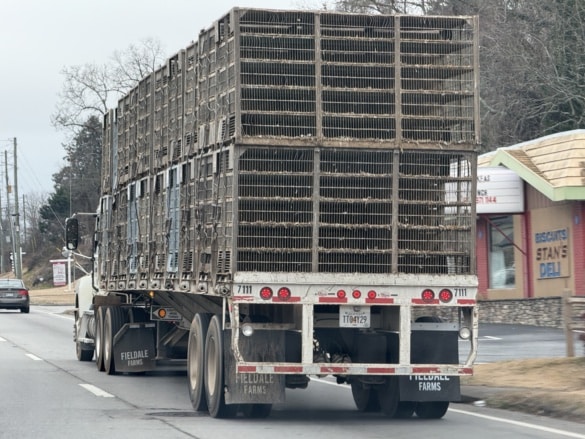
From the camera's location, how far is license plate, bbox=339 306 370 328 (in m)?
13.0

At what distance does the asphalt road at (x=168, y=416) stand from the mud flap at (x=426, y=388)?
297 millimetres

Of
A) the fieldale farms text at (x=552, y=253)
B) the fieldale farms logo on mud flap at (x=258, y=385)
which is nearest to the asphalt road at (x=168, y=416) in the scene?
the fieldale farms logo on mud flap at (x=258, y=385)

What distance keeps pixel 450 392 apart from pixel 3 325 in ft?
87.5

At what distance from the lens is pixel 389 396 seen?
14.2m

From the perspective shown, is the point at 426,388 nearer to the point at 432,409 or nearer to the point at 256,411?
the point at 432,409

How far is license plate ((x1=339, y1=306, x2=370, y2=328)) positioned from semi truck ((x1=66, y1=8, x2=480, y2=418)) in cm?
1

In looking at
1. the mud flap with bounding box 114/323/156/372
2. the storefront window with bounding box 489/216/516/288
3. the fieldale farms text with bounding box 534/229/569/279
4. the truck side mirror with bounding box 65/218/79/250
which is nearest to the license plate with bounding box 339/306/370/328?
the mud flap with bounding box 114/323/156/372

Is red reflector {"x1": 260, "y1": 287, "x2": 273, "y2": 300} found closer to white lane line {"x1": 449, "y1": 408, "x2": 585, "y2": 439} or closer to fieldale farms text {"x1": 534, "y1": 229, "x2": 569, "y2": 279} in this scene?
white lane line {"x1": 449, "y1": 408, "x2": 585, "y2": 439}

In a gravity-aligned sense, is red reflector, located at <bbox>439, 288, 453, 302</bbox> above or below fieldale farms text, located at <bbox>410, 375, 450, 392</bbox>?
above

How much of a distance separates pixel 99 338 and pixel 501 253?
700 inches

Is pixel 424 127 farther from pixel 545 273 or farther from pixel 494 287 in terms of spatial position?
pixel 494 287

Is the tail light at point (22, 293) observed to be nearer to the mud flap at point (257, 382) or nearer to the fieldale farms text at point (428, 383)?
the mud flap at point (257, 382)

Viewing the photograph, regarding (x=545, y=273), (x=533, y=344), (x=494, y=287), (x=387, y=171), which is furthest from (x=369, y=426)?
(x=494, y=287)

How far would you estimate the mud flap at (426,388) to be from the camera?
13398 millimetres
